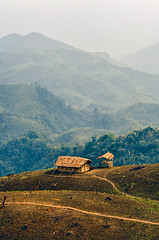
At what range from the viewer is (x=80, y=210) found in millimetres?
50344

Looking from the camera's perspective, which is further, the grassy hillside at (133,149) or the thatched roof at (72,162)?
the grassy hillside at (133,149)

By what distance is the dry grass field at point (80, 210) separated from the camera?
44125 millimetres

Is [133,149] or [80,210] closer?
[80,210]

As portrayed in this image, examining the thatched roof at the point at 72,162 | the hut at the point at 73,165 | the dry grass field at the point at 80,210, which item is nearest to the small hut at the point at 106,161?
the hut at the point at 73,165

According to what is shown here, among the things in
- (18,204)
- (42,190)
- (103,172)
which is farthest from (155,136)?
(18,204)

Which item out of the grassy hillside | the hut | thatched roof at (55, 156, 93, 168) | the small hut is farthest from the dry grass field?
the grassy hillside

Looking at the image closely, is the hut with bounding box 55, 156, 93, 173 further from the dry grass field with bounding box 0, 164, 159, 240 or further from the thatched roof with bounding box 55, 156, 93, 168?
the dry grass field with bounding box 0, 164, 159, 240

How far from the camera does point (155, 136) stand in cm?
17650

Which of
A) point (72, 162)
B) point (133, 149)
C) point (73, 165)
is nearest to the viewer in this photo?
point (73, 165)

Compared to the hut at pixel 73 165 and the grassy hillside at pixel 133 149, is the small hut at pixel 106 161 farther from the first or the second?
the grassy hillside at pixel 133 149

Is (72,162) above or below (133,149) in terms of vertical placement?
above

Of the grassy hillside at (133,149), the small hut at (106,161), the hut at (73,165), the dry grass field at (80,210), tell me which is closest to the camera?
the dry grass field at (80,210)

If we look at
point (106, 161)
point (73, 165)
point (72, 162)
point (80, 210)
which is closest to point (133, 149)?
point (106, 161)

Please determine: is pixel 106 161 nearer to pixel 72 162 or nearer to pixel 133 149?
pixel 72 162
